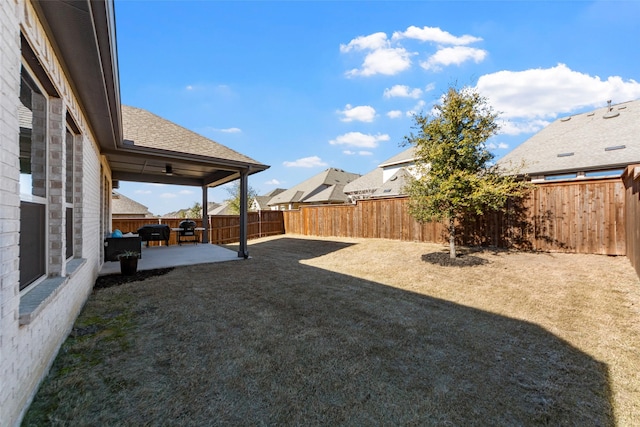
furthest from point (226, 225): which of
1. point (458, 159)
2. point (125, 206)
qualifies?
point (125, 206)

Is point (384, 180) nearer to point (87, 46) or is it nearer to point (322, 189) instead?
point (322, 189)

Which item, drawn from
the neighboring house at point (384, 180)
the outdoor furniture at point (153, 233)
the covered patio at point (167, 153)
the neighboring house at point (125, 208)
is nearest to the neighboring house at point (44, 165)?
the covered patio at point (167, 153)

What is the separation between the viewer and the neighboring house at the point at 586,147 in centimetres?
1043

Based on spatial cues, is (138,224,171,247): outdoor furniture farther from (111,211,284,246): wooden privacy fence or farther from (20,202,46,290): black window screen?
(20,202,46,290): black window screen

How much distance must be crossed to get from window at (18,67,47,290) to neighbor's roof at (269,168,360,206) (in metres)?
24.7

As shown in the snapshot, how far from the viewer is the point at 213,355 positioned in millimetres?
2732

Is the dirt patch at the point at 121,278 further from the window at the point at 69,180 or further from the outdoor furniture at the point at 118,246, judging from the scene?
the window at the point at 69,180

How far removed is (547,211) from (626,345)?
5.60 metres

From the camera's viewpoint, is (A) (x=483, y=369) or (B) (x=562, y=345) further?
(B) (x=562, y=345)

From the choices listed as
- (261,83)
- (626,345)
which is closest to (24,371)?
(626,345)

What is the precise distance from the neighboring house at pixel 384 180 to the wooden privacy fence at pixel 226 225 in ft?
28.0

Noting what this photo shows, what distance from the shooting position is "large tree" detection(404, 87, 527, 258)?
7.07m

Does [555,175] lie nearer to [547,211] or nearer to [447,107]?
[547,211]

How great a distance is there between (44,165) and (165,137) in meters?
4.95
